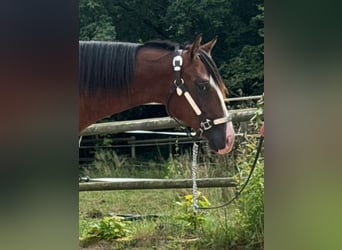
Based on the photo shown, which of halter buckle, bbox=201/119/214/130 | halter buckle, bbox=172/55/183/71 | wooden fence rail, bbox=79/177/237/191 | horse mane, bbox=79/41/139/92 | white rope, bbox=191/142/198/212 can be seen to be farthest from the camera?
wooden fence rail, bbox=79/177/237/191

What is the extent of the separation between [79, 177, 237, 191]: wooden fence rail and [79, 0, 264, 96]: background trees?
83 cm

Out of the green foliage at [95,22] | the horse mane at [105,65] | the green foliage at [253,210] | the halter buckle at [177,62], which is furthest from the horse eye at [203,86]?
the green foliage at [95,22]

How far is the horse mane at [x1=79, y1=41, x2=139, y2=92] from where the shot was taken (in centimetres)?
272

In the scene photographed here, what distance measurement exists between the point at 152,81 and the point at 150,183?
103 centimetres

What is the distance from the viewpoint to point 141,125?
140 inches

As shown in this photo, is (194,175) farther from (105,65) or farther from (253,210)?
(105,65)

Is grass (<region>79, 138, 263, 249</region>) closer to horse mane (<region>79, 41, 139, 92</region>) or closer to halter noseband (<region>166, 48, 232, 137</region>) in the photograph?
halter noseband (<region>166, 48, 232, 137</region>)

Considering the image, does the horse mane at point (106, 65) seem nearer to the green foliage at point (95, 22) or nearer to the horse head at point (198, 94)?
the horse head at point (198, 94)

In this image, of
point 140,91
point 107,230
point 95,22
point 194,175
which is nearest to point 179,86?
point 140,91

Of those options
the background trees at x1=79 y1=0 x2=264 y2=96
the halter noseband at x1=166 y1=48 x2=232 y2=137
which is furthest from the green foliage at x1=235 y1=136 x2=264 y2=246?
the background trees at x1=79 y1=0 x2=264 y2=96

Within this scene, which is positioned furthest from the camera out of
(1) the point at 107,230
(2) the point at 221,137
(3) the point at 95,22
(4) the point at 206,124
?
(3) the point at 95,22
